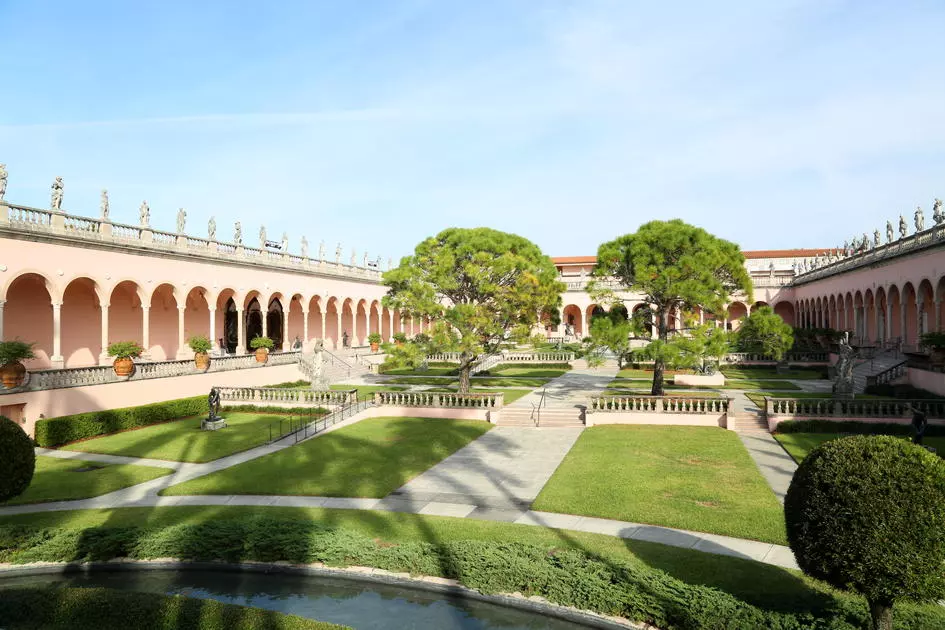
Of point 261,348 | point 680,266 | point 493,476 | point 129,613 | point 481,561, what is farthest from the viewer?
point 261,348

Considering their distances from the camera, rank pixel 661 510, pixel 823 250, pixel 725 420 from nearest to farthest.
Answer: pixel 661 510
pixel 725 420
pixel 823 250

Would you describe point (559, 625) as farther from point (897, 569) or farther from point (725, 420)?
point (725, 420)

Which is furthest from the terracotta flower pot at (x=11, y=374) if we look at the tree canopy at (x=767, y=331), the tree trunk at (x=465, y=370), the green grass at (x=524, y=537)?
the tree canopy at (x=767, y=331)

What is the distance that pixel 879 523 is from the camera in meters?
6.77

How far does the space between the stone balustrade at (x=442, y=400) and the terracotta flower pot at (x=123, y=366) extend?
36.2 feet

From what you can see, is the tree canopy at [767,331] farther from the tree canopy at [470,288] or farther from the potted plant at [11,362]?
the potted plant at [11,362]

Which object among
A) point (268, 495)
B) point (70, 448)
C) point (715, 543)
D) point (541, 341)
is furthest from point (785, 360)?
point (70, 448)

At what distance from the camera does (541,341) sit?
3159 cm

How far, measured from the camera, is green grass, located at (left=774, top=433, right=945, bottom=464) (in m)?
19.8

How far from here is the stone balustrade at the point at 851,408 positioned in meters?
23.2

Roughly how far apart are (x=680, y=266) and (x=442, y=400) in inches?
478

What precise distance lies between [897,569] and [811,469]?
4.27 feet

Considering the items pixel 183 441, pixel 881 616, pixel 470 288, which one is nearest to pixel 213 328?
pixel 183 441

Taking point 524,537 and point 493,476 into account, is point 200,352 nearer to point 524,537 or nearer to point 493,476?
point 493,476
